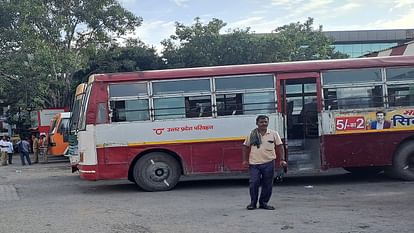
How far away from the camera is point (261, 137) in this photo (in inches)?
360

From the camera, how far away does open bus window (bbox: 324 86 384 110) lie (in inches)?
483

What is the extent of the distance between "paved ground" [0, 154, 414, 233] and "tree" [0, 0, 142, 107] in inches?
670

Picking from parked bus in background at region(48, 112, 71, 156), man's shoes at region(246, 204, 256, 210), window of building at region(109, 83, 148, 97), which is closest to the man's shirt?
man's shoes at region(246, 204, 256, 210)

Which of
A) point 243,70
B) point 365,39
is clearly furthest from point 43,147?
point 365,39

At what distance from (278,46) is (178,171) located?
964 inches

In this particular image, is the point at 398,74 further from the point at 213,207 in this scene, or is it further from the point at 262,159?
the point at 213,207

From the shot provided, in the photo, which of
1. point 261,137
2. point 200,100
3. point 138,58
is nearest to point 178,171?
point 200,100

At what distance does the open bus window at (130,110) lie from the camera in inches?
472

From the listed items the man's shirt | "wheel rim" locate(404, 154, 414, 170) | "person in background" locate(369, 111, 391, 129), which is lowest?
"wheel rim" locate(404, 154, 414, 170)

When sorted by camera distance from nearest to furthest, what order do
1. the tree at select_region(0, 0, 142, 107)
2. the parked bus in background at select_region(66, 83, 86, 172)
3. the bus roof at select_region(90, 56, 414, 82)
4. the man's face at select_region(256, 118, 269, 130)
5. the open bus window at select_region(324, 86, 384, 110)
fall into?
the man's face at select_region(256, 118, 269, 130), the bus roof at select_region(90, 56, 414, 82), the open bus window at select_region(324, 86, 384, 110), the parked bus in background at select_region(66, 83, 86, 172), the tree at select_region(0, 0, 142, 107)

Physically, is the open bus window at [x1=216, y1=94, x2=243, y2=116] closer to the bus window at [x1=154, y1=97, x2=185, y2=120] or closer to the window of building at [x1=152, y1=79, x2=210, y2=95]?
the window of building at [x1=152, y1=79, x2=210, y2=95]

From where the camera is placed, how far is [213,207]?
956 centimetres

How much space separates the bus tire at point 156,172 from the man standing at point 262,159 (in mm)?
3314

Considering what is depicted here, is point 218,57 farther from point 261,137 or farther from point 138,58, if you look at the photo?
point 261,137
